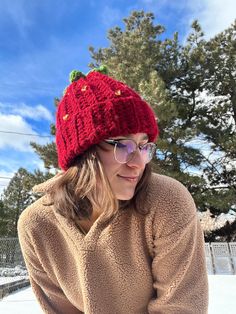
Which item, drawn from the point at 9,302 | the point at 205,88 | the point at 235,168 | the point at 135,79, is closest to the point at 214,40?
the point at 205,88

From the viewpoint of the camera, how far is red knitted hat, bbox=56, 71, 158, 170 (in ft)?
3.10

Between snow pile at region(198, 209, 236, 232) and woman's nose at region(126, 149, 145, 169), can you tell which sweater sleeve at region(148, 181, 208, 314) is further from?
snow pile at region(198, 209, 236, 232)

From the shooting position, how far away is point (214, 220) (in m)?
11.5

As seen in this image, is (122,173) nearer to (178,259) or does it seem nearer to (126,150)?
(126,150)

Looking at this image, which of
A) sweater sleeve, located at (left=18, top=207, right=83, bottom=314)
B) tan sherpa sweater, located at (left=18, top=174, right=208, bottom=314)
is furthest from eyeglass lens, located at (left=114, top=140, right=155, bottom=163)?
sweater sleeve, located at (left=18, top=207, right=83, bottom=314)

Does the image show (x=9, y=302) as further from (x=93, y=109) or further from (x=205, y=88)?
(x=205, y=88)

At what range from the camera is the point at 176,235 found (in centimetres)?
89

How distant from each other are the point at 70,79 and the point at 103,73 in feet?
0.40

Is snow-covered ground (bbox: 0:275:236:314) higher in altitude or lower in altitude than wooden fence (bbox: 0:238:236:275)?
higher

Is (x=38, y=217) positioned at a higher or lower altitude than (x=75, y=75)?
lower

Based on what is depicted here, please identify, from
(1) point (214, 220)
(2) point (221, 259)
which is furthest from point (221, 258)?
(1) point (214, 220)

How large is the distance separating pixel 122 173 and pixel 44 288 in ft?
1.93

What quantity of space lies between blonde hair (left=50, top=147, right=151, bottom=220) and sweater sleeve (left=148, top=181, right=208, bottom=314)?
82 mm

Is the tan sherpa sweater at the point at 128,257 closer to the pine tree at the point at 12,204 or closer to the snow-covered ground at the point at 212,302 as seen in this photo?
the snow-covered ground at the point at 212,302
